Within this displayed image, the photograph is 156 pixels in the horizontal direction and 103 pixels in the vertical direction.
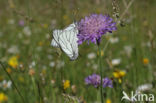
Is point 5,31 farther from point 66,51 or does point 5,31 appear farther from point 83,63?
point 66,51

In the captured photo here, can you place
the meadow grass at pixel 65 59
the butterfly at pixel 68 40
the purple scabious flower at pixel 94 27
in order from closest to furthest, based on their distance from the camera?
1. the purple scabious flower at pixel 94 27
2. the butterfly at pixel 68 40
3. the meadow grass at pixel 65 59

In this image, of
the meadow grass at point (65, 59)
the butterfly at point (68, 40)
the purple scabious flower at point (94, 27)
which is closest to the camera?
the purple scabious flower at point (94, 27)

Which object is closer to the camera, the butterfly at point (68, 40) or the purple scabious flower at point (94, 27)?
the purple scabious flower at point (94, 27)

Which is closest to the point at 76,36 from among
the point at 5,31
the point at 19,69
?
the point at 19,69

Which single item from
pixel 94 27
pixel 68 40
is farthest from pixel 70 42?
pixel 94 27

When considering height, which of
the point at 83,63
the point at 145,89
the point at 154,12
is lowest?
the point at 145,89

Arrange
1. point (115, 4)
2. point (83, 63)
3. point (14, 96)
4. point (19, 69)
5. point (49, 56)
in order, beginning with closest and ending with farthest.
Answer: point (115, 4) → point (19, 69) → point (14, 96) → point (83, 63) → point (49, 56)

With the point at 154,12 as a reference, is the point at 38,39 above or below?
below

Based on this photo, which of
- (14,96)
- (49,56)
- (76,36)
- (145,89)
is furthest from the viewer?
(49,56)
